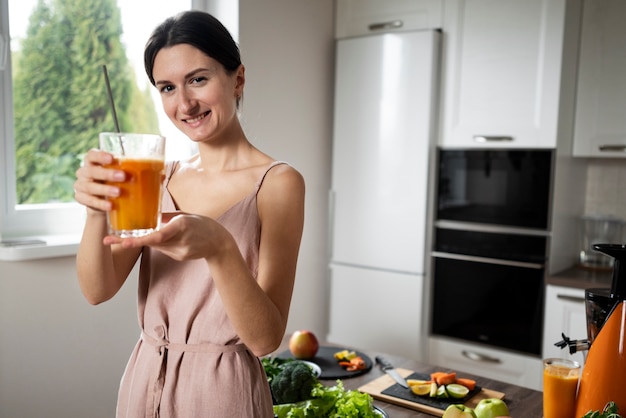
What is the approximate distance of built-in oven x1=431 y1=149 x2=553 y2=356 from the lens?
2730 millimetres

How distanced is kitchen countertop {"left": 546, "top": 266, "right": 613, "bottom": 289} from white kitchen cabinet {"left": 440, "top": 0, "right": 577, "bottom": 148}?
0.61 m

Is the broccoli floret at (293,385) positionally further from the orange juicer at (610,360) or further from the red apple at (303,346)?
the orange juicer at (610,360)

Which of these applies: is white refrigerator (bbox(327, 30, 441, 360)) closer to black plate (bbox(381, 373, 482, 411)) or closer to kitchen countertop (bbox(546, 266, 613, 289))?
kitchen countertop (bbox(546, 266, 613, 289))

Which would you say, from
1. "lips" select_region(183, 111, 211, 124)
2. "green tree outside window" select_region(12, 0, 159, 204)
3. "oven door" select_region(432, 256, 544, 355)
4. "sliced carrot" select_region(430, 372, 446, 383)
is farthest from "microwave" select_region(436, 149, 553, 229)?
"lips" select_region(183, 111, 211, 124)

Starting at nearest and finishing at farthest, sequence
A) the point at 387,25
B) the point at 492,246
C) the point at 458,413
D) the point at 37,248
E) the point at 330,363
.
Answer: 1. the point at 458,413
2. the point at 330,363
3. the point at 37,248
4. the point at 492,246
5. the point at 387,25

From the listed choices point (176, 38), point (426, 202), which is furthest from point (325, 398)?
point (426, 202)

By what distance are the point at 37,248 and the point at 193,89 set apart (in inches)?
48.5

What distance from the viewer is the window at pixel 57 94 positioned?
205cm

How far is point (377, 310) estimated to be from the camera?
316 centimetres

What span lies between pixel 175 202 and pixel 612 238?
8.11ft

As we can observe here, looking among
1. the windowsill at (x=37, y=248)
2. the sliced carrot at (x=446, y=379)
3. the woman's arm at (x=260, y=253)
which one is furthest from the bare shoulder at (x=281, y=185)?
the windowsill at (x=37, y=248)

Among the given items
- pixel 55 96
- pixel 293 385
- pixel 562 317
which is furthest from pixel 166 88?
pixel 562 317

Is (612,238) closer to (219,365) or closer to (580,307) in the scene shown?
(580,307)

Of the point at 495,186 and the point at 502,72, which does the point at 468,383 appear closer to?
the point at 495,186
